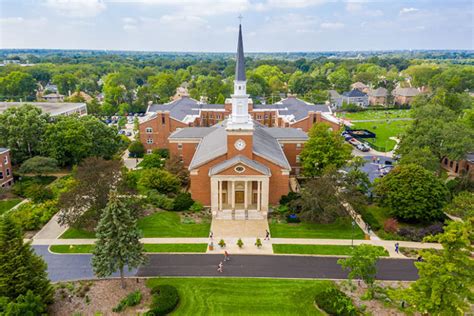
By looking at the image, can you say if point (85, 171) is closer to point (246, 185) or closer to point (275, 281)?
point (246, 185)

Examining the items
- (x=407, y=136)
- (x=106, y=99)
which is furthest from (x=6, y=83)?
(x=407, y=136)

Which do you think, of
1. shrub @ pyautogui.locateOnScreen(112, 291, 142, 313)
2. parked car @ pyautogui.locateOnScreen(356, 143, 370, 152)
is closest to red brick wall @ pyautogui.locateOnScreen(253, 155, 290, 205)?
shrub @ pyautogui.locateOnScreen(112, 291, 142, 313)

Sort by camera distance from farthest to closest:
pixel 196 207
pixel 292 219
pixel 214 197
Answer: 1. pixel 196 207
2. pixel 214 197
3. pixel 292 219

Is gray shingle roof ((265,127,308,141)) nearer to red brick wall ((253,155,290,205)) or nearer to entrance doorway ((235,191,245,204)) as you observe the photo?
red brick wall ((253,155,290,205))

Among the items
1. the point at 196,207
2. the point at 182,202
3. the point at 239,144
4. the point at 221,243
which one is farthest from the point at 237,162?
the point at 221,243

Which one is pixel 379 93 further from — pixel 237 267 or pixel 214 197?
pixel 237 267

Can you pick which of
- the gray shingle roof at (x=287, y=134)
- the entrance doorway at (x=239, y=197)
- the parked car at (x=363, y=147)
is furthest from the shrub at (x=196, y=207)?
the parked car at (x=363, y=147)
